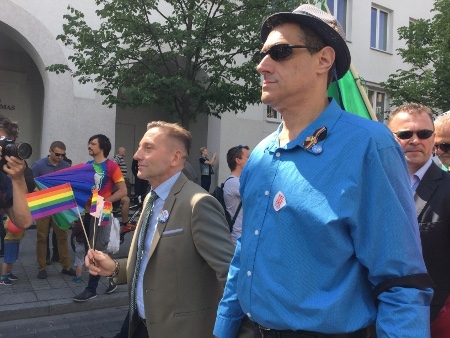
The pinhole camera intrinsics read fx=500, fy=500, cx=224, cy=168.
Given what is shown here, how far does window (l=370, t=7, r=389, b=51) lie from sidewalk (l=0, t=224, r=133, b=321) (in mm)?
16491

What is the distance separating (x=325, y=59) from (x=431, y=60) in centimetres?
1523

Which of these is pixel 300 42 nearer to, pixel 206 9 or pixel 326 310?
pixel 326 310

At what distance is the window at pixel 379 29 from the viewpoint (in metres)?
20.2

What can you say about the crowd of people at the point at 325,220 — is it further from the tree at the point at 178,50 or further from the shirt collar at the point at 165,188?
the tree at the point at 178,50

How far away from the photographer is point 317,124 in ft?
5.72

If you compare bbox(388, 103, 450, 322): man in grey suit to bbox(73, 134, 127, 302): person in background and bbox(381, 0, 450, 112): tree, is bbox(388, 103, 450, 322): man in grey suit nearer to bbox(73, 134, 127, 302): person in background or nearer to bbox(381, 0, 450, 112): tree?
bbox(73, 134, 127, 302): person in background

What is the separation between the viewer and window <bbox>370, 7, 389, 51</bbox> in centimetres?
2020

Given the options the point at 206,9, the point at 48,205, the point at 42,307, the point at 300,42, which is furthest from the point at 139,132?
the point at 300,42

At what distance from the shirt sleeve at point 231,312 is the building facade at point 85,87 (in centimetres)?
1163

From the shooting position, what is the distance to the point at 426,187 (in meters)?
2.47

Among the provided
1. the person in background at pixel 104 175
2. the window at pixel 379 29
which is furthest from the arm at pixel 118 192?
the window at pixel 379 29

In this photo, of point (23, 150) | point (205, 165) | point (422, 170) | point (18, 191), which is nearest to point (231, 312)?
point (422, 170)

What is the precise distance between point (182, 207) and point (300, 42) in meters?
1.48

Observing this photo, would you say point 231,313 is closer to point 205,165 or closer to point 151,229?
point 151,229
